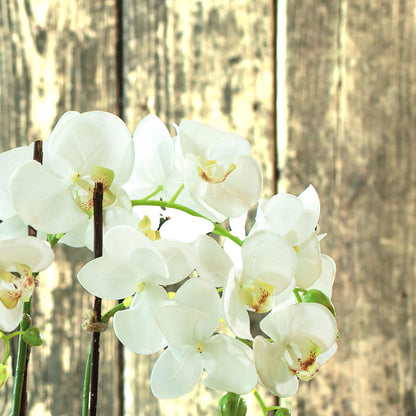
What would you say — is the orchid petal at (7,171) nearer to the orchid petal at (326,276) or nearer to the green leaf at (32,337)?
the green leaf at (32,337)

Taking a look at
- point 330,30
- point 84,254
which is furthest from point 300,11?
point 84,254

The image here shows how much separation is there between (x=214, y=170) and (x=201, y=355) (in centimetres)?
10

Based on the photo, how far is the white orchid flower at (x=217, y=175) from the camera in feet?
1.03

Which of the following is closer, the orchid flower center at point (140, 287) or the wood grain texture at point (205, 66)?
the orchid flower center at point (140, 287)

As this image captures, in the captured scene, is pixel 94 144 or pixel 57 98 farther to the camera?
pixel 57 98

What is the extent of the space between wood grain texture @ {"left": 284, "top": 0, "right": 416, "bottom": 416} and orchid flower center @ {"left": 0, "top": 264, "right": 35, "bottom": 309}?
1.83 feet

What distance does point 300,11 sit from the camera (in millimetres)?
812

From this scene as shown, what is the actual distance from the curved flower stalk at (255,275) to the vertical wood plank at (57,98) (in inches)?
19.6

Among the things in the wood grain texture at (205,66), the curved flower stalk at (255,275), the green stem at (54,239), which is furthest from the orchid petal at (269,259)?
the wood grain texture at (205,66)

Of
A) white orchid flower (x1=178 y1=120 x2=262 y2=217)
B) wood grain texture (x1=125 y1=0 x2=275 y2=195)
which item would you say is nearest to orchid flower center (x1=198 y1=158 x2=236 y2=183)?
white orchid flower (x1=178 y1=120 x2=262 y2=217)

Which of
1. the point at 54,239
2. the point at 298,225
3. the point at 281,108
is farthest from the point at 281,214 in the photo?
the point at 281,108

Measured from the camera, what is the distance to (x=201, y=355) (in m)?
0.31

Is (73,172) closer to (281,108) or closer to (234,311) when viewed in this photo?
(234,311)

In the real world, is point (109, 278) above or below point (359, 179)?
above
